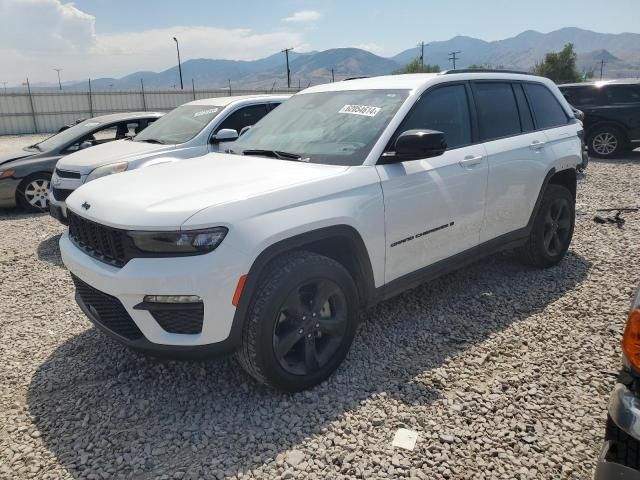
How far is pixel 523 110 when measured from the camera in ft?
14.8

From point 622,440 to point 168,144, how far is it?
244 inches

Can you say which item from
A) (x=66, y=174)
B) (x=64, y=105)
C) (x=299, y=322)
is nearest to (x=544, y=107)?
(x=299, y=322)

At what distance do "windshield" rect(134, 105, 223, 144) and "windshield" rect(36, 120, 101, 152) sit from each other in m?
1.40

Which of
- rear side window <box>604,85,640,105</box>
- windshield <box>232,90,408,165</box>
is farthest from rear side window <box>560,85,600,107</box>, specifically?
windshield <box>232,90,408,165</box>

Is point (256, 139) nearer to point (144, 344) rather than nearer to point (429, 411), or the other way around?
point (144, 344)

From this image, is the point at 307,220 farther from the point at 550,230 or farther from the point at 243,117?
the point at 243,117

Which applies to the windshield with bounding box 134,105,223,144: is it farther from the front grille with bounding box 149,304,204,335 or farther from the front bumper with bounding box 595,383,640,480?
the front bumper with bounding box 595,383,640,480

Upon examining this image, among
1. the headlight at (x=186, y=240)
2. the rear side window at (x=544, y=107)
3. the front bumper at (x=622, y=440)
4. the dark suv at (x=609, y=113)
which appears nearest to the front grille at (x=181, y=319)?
the headlight at (x=186, y=240)

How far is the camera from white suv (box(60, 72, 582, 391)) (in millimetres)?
2568

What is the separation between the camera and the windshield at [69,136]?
8.15m

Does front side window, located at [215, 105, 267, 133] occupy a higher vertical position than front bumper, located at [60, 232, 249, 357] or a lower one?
higher

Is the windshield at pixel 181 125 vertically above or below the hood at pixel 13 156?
above

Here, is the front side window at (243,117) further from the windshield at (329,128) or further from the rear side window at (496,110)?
the rear side window at (496,110)

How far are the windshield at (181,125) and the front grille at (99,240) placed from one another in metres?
3.76
